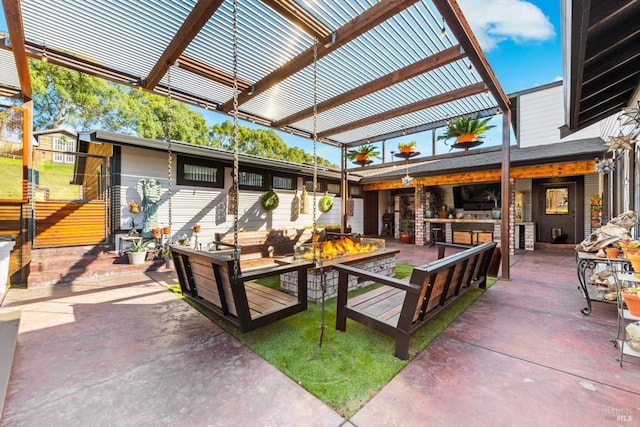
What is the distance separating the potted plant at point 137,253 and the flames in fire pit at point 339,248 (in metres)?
3.56

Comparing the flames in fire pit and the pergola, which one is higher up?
the pergola

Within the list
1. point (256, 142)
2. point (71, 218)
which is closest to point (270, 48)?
point (71, 218)

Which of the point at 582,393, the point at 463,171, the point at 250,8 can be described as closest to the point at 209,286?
the point at 250,8

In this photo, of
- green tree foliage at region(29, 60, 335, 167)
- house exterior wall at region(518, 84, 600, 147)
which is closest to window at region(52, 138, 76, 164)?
green tree foliage at region(29, 60, 335, 167)

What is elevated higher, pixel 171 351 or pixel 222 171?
pixel 222 171

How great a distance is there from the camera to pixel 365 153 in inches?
297

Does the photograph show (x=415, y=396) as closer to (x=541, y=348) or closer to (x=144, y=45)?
(x=541, y=348)

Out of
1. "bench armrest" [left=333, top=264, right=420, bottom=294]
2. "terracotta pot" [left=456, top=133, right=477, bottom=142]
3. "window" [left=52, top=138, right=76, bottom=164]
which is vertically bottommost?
"bench armrest" [left=333, top=264, right=420, bottom=294]

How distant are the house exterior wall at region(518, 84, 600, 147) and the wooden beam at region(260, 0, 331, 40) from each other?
398 inches

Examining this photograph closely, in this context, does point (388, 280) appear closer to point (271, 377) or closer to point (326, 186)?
point (271, 377)

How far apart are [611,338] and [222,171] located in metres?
8.20

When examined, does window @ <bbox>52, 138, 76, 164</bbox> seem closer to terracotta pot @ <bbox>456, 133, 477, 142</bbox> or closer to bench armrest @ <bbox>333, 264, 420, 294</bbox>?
bench armrest @ <bbox>333, 264, 420, 294</bbox>

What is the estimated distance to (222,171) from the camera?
25.3 ft

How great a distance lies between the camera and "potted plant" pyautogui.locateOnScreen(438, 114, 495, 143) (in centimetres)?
561
